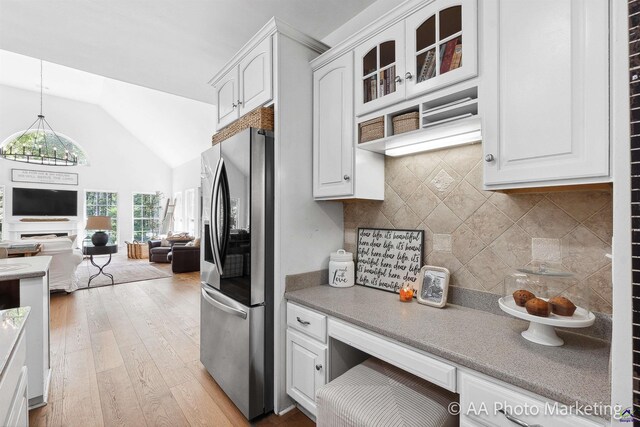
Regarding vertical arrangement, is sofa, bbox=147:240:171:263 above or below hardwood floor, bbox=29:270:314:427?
above

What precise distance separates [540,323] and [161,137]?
9.77 metres

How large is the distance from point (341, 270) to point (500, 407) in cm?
117

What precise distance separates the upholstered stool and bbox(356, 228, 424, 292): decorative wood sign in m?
0.54

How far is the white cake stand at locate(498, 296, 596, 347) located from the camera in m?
1.05

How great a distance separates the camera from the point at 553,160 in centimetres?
105

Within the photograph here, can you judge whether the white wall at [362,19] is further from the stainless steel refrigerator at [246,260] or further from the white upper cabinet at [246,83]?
the stainless steel refrigerator at [246,260]

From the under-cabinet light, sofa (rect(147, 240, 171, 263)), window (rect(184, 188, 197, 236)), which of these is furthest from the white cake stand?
window (rect(184, 188, 197, 236))

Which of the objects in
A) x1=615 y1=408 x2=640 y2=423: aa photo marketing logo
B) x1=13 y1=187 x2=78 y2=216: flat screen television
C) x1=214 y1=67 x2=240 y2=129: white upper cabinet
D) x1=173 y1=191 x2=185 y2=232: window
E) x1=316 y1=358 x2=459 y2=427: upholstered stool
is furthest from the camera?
x1=173 y1=191 x2=185 y2=232: window

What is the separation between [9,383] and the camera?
0.90 meters

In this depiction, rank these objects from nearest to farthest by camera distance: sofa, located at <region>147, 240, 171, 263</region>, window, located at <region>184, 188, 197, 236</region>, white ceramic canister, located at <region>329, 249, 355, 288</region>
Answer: white ceramic canister, located at <region>329, 249, 355, 288</region>, sofa, located at <region>147, 240, 171, 263</region>, window, located at <region>184, 188, 197, 236</region>

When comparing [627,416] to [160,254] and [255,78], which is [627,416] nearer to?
[255,78]

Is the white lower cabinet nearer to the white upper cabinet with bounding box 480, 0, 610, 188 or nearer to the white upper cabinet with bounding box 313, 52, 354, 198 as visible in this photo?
the white upper cabinet with bounding box 313, 52, 354, 198

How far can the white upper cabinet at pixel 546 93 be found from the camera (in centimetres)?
96

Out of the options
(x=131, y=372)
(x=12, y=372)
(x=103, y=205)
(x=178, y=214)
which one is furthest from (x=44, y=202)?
(x=12, y=372)
